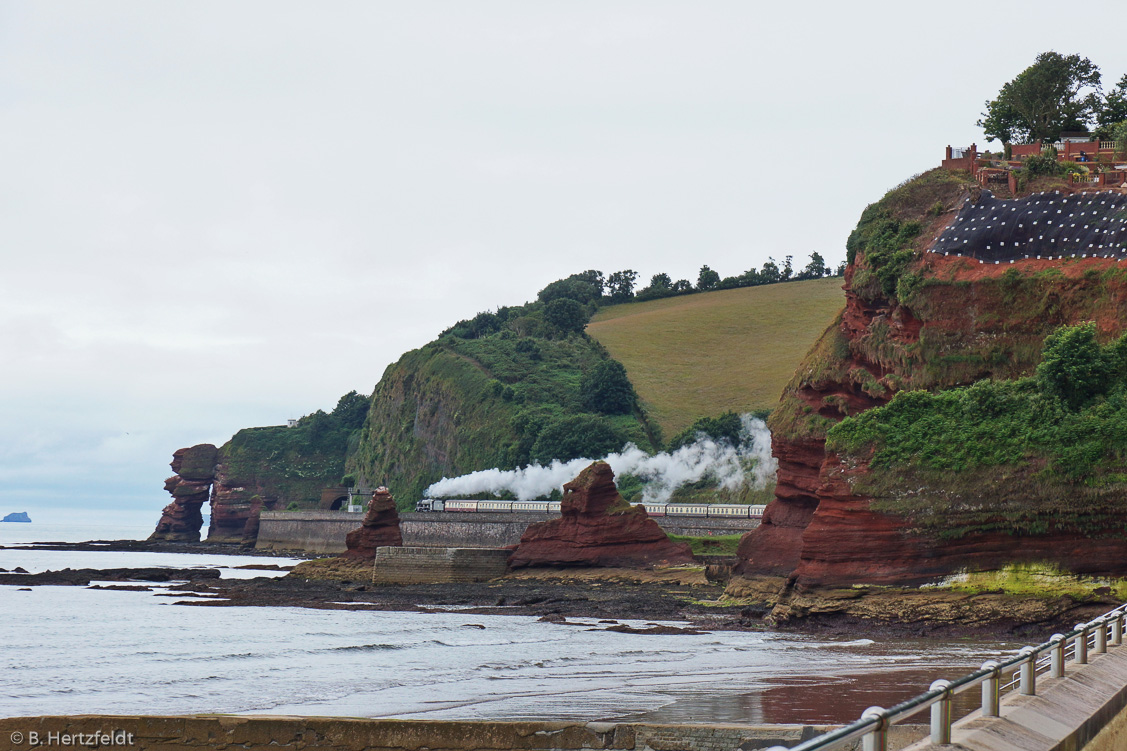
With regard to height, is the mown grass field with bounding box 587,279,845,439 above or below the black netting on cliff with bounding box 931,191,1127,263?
above

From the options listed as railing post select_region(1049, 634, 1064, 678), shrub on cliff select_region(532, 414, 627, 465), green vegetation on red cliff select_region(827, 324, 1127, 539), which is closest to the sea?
green vegetation on red cliff select_region(827, 324, 1127, 539)

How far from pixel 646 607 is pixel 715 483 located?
5723 centimetres

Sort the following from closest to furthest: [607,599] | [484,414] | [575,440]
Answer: [607,599], [575,440], [484,414]

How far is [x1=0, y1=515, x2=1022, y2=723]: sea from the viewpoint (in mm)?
22328

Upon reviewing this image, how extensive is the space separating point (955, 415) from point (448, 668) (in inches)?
830

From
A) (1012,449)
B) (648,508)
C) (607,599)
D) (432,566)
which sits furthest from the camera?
(648,508)

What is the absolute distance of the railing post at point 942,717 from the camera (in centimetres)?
770

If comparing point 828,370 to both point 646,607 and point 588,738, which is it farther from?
point 588,738

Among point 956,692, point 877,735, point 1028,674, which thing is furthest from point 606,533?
point 877,735

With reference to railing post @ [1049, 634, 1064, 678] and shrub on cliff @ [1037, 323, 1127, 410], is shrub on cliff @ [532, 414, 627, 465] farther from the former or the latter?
railing post @ [1049, 634, 1064, 678]

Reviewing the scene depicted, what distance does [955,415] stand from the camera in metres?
40.5

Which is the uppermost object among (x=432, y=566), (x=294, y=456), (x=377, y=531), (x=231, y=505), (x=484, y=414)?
(x=484, y=414)

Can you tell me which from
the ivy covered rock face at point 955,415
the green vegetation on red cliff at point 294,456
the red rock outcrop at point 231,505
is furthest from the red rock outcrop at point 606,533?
the green vegetation on red cliff at point 294,456

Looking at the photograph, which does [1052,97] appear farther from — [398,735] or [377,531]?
[398,735]
